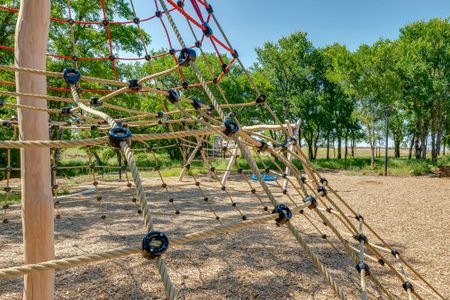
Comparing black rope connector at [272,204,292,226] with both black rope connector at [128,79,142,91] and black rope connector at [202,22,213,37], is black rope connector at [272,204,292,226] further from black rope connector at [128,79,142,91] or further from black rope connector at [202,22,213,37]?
black rope connector at [202,22,213,37]

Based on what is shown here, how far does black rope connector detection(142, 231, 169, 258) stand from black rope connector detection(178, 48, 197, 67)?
44.1 inches

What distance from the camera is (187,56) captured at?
173 cm

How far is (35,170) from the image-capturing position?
1.33 metres

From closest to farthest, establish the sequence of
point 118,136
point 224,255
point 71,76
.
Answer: point 118,136 < point 71,76 < point 224,255

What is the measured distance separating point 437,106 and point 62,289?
18.8m

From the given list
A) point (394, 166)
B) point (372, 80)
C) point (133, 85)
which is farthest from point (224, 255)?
point (372, 80)

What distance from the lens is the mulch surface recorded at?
2145mm

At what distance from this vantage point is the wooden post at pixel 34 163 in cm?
131

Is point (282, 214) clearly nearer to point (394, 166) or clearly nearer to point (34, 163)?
point (34, 163)

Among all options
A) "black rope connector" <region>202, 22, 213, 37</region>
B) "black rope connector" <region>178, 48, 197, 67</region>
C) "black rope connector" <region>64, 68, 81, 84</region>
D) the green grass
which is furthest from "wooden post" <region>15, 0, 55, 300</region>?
the green grass

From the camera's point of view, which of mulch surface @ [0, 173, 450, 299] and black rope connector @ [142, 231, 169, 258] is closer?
black rope connector @ [142, 231, 169, 258]

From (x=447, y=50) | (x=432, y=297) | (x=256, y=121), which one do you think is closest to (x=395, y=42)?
(x=447, y=50)

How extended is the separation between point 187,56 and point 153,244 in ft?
3.91

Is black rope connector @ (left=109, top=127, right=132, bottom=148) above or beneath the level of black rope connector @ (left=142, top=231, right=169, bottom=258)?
above
